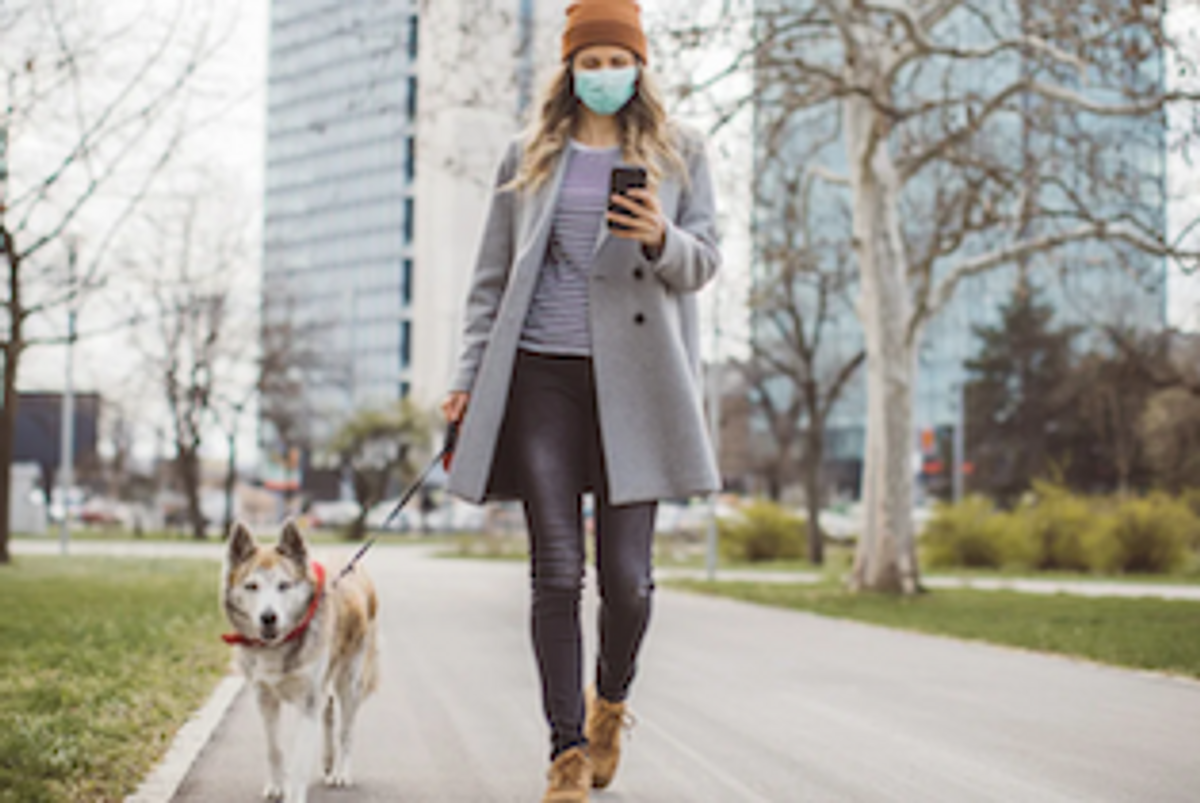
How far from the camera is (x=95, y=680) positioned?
768cm

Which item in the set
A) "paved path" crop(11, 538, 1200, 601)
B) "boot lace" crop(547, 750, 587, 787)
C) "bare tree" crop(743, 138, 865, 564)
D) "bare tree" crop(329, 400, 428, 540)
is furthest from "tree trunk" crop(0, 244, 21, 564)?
"bare tree" crop(329, 400, 428, 540)

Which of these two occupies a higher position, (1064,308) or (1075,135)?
(1064,308)

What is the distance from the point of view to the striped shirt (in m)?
4.35

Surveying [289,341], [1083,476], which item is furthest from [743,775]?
[1083,476]

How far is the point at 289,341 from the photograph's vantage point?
43875 millimetres

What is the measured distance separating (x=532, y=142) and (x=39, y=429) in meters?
56.7

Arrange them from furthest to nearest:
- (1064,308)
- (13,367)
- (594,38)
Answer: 1. (1064,308)
2. (13,367)
3. (594,38)

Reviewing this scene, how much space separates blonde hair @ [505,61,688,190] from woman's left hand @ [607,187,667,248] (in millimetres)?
263

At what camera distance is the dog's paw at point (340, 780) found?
511 centimetres

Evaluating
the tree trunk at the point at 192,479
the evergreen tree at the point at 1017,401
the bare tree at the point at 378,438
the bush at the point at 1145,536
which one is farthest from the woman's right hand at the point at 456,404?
the evergreen tree at the point at 1017,401

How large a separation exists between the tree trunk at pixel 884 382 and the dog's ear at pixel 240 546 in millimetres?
14631

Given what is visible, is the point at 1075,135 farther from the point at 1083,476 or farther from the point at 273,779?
the point at 1083,476

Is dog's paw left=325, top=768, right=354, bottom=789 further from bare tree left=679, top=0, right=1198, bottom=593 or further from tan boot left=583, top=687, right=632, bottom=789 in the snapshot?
bare tree left=679, top=0, right=1198, bottom=593

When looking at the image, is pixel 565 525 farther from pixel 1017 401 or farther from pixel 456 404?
pixel 1017 401
